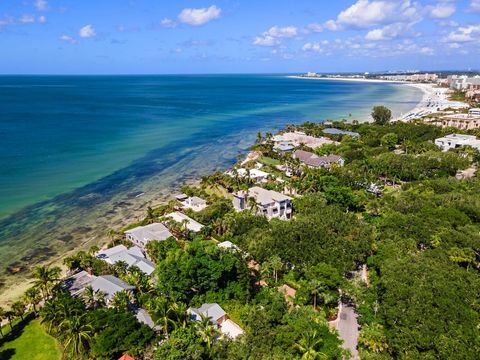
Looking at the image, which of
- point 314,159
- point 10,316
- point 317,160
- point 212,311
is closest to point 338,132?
point 314,159

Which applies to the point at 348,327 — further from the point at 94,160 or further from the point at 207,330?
the point at 94,160

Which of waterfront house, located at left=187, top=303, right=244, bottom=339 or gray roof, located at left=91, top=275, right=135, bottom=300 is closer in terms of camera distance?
waterfront house, located at left=187, top=303, right=244, bottom=339

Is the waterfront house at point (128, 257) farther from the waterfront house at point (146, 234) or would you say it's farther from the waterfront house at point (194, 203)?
the waterfront house at point (194, 203)

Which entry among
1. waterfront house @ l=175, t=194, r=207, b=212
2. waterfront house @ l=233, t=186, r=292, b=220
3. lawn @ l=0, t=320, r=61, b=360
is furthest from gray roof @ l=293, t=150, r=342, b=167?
lawn @ l=0, t=320, r=61, b=360

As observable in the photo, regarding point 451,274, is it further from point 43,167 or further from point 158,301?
point 43,167

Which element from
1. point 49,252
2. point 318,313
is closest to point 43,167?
point 49,252

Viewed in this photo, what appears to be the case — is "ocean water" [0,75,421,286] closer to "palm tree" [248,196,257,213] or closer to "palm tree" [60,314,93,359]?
"palm tree" [60,314,93,359]

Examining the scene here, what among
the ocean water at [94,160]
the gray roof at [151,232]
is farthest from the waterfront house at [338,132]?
the gray roof at [151,232]

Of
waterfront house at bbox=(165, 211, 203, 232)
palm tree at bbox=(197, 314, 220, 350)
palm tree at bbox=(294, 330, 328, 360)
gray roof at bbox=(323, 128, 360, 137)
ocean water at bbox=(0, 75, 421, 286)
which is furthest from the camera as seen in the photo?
gray roof at bbox=(323, 128, 360, 137)
